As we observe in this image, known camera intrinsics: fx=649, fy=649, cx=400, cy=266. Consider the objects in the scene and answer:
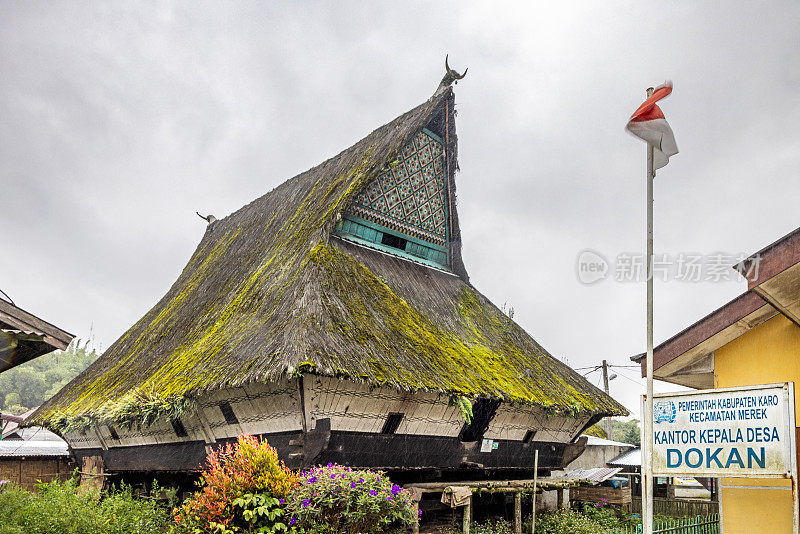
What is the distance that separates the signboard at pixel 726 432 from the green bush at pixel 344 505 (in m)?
3.29

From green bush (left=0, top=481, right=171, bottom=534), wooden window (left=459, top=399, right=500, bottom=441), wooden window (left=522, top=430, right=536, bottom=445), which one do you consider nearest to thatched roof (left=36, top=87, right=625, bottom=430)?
wooden window (left=459, top=399, right=500, bottom=441)

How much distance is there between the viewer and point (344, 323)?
10258mm

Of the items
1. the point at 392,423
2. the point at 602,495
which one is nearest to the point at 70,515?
the point at 392,423

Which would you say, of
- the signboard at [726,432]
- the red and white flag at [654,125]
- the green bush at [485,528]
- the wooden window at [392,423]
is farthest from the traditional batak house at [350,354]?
the red and white flag at [654,125]

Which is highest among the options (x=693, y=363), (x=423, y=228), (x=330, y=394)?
(x=423, y=228)

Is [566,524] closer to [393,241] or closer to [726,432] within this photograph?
[393,241]

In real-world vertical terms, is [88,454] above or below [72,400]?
below

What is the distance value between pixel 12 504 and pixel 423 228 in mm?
9791

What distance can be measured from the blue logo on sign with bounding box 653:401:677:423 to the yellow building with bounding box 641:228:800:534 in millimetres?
703

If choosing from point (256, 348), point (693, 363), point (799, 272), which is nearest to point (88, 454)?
point (256, 348)

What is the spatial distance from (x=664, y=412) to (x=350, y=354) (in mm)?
4553

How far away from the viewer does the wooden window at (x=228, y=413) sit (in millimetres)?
10664

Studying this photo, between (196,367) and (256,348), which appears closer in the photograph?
(256,348)

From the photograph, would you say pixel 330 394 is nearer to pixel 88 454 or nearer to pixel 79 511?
pixel 79 511
